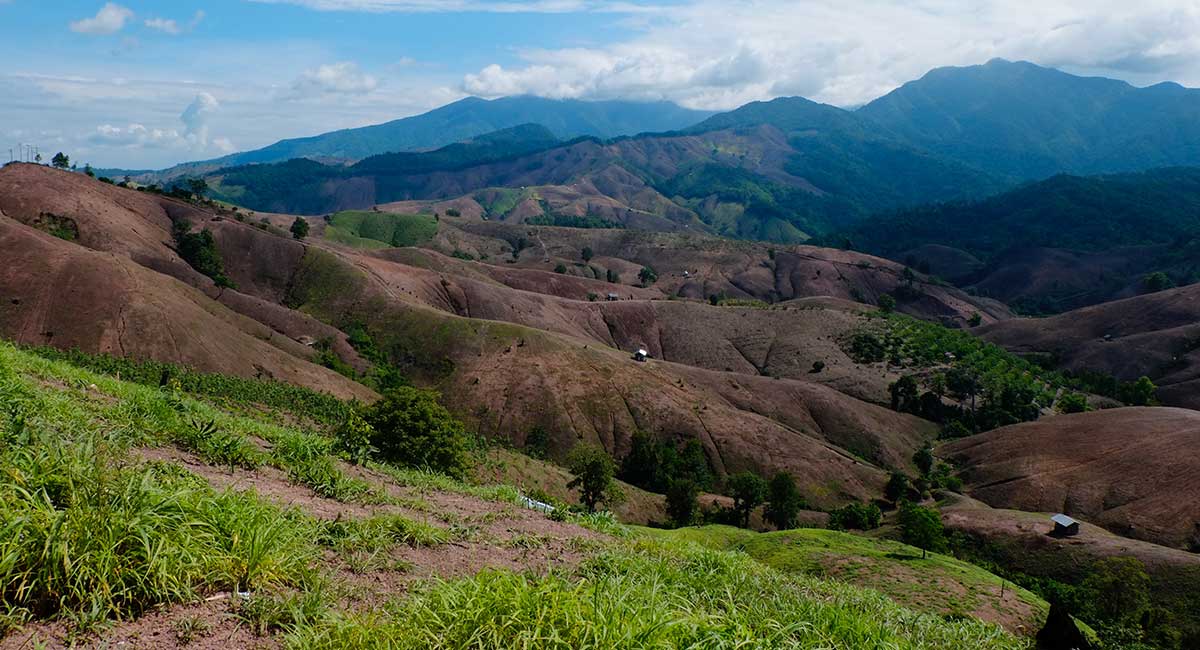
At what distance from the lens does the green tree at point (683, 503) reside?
60000 mm

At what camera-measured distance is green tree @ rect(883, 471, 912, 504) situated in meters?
73.6

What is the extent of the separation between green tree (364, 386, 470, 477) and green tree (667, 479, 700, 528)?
24990mm

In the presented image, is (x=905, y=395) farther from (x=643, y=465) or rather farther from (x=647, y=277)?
(x=647, y=277)

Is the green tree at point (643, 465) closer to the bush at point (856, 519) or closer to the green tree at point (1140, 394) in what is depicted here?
the bush at point (856, 519)

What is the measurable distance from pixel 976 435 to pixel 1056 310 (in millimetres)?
127422

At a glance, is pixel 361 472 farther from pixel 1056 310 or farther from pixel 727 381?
pixel 1056 310

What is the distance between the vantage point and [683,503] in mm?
60250

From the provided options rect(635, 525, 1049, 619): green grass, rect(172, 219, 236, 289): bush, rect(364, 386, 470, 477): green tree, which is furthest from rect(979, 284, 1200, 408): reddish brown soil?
rect(172, 219, 236, 289): bush

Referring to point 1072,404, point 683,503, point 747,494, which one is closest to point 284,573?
point 683,503

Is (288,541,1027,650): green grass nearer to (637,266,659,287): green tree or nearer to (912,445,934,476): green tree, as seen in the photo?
(912,445,934,476): green tree

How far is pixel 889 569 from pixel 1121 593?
20.4 m

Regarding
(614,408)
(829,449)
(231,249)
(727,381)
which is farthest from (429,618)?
(231,249)

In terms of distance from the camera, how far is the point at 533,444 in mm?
74438

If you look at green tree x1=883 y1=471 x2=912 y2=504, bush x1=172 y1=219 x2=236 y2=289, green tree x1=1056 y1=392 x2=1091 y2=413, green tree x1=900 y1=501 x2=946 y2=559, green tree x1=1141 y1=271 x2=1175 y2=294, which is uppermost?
bush x1=172 y1=219 x2=236 y2=289
